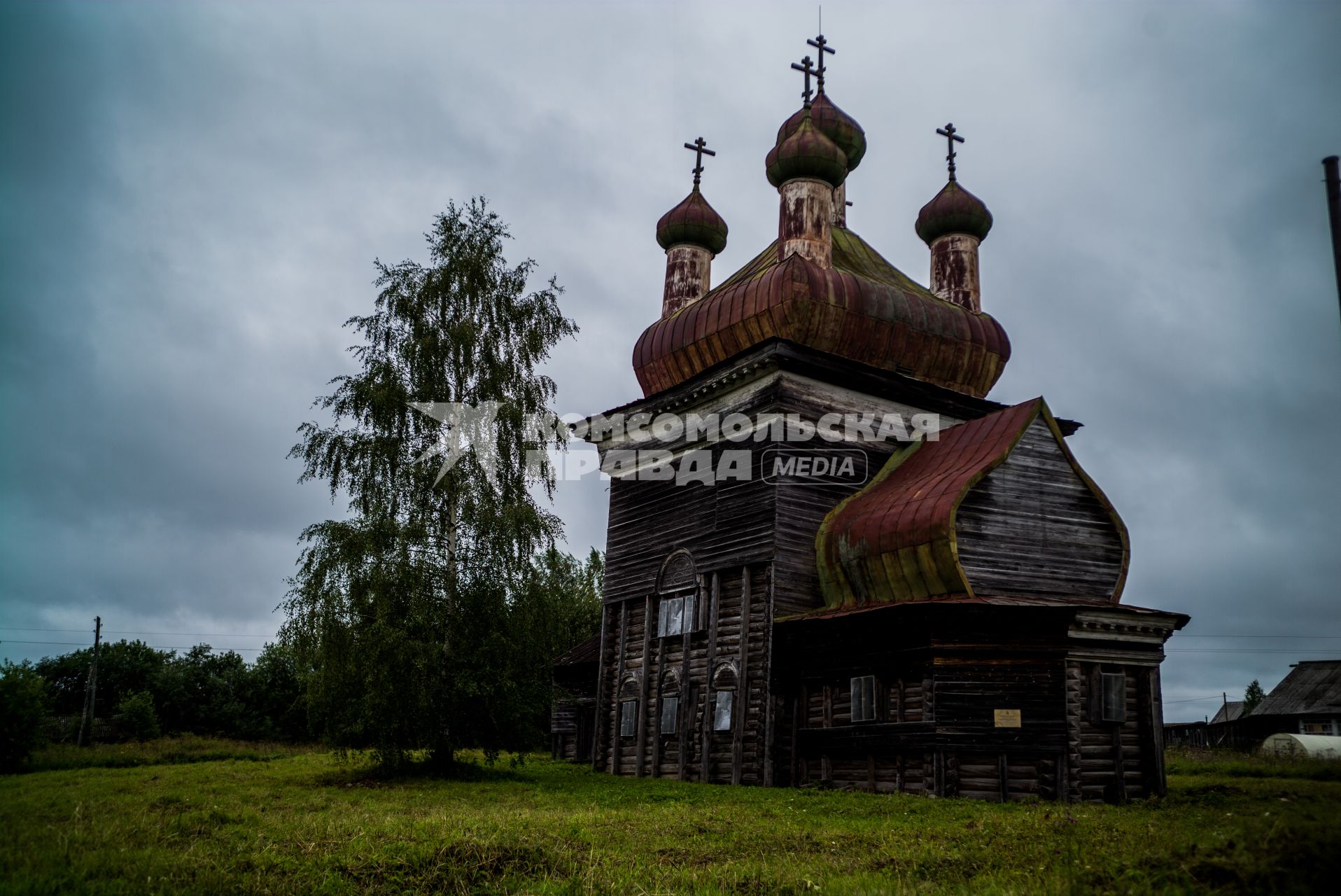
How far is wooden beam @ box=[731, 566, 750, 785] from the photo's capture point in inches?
729

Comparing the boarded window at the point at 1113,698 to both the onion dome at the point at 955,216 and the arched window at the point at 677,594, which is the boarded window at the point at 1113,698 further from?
the onion dome at the point at 955,216

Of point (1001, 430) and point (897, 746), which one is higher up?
point (1001, 430)

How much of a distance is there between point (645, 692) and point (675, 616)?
1.72 m

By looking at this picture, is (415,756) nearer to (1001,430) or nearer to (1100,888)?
(1001,430)

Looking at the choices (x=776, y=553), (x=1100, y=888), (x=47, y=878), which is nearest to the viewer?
(x=1100, y=888)

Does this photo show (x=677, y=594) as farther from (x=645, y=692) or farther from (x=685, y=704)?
(x=685, y=704)

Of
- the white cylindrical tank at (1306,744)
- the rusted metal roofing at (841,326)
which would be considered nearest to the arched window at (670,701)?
the rusted metal roofing at (841,326)

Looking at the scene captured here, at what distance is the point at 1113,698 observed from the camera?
51.1 ft

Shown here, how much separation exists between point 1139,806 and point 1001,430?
21.5 feet

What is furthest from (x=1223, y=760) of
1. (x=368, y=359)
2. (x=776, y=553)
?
(x=368, y=359)

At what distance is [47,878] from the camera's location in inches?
295

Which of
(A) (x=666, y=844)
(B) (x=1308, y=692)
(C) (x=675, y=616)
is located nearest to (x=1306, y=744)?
(B) (x=1308, y=692)

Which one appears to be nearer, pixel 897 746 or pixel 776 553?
pixel 897 746

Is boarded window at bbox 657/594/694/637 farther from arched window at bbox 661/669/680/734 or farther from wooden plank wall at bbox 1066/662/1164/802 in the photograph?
wooden plank wall at bbox 1066/662/1164/802
